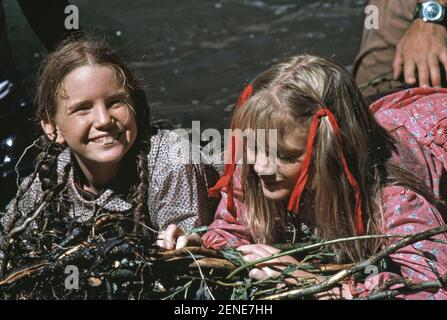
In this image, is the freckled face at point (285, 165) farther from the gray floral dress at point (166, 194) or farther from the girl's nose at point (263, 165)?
the gray floral dress at point (166, 194)

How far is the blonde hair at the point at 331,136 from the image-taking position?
117 inches

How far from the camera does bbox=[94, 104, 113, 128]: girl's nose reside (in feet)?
10.9

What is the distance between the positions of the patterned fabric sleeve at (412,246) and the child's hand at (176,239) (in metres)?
0.55

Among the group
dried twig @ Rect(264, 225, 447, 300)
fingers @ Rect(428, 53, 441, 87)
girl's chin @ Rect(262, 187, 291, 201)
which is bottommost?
dried twig @ Rect(264, 225, 447, 300)

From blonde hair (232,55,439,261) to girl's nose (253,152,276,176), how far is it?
8 cm

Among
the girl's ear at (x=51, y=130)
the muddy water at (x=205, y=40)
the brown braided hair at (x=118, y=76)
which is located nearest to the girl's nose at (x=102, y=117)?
the brown braided hair at (x=118, y=76)

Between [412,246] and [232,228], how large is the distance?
0.71 meters

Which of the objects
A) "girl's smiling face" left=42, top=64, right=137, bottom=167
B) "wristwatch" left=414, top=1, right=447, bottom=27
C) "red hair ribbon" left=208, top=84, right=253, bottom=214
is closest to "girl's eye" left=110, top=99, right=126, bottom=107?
"girl's smiling face" left=42, top=64, right=137, bottom=167

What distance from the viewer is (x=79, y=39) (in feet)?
11.8

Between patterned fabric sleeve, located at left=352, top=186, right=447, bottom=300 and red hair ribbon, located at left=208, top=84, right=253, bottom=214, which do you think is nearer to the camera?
patterned fabric sleeve, located at left=352, top=186, right=447, bottom=300

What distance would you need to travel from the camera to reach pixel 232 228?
130 inches

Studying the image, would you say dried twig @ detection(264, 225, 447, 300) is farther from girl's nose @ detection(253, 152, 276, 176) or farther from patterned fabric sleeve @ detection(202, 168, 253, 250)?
patterned fabric sleeve @ detection(202, 168, 253, 250)

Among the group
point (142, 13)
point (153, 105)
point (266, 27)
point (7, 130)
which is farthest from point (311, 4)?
point (7, 130)

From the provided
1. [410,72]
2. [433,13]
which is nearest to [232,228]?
[410,72]
